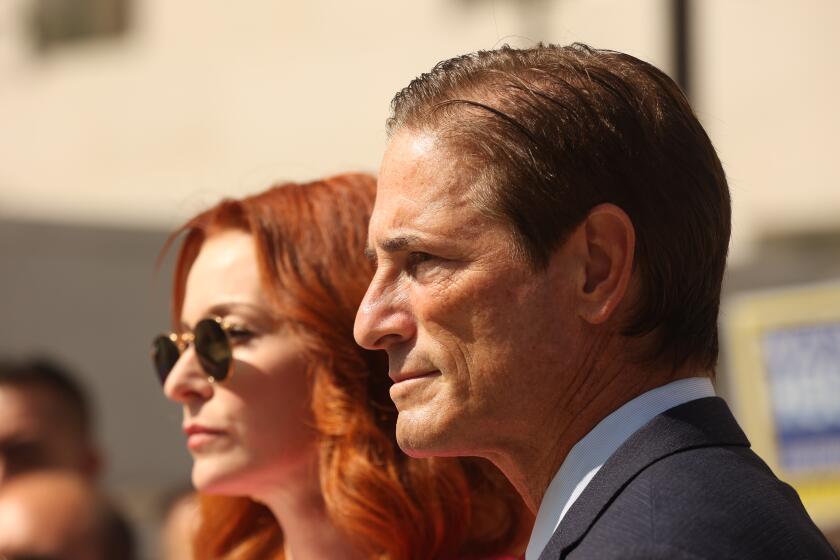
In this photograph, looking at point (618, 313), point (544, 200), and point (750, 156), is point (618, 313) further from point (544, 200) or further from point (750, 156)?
point (750, 156)

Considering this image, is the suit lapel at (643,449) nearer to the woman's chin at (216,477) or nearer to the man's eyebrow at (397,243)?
the man's eyebrow at (397,243)

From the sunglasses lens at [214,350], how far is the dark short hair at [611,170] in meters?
1.13

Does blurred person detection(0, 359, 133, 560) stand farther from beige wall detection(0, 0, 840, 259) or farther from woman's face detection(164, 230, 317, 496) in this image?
beige wall detection(0, 0, 840, 259)

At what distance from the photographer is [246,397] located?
3104mm

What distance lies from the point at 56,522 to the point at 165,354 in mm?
1710

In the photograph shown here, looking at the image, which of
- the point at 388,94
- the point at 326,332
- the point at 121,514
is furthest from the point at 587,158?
the point at 388,94

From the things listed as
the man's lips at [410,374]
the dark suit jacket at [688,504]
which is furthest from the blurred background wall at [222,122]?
the dark suit jacket at [688,504]

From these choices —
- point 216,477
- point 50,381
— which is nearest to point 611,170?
point 216,477

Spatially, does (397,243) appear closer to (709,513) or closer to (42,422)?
(709,513)

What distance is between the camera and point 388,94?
12.0 metres

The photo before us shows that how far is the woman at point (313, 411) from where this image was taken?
3062 millimetres

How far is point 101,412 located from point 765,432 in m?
4.83

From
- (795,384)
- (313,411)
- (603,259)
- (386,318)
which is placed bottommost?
(795,384)

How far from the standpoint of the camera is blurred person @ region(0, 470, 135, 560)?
15.2 feet
